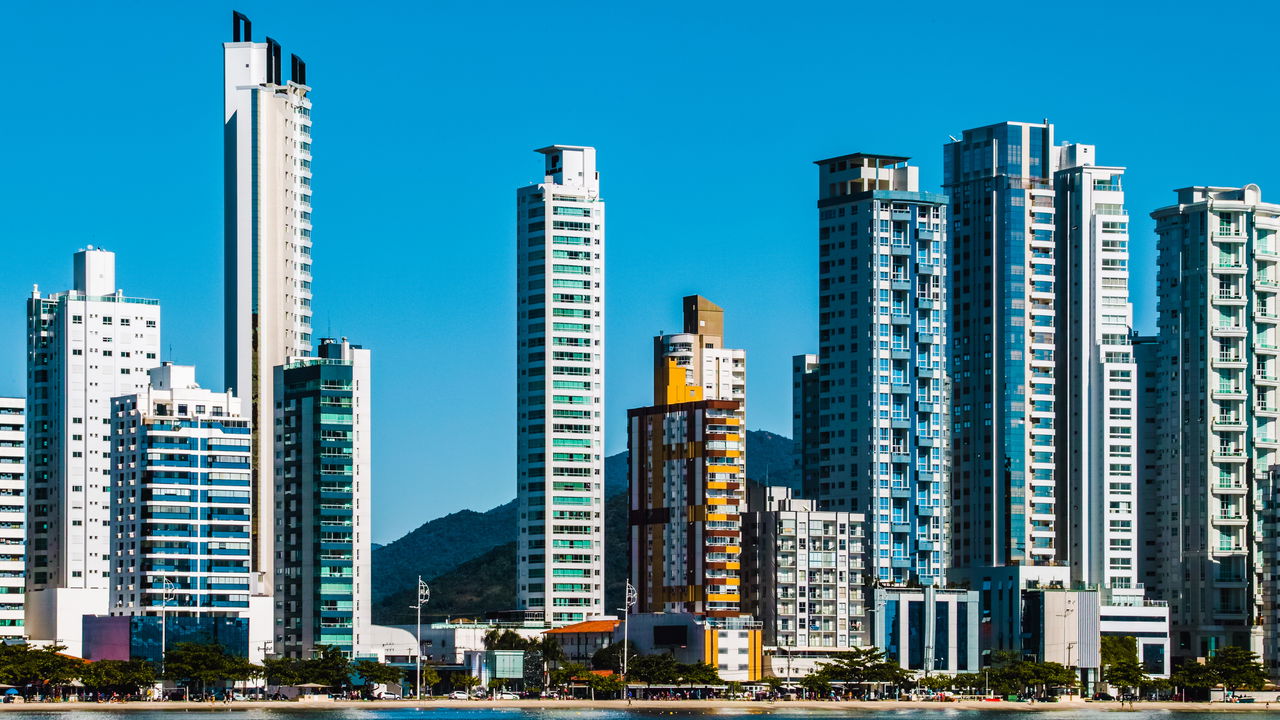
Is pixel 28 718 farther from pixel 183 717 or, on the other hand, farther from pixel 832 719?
pixel 832 719

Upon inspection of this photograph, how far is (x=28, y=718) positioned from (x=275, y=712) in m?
20.9

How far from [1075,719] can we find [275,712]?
2545 inches

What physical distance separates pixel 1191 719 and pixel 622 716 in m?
46.5

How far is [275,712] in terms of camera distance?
19800 cm

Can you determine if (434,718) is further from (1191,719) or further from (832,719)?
(1191,719)

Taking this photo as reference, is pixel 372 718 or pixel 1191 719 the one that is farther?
pixel 1191 719

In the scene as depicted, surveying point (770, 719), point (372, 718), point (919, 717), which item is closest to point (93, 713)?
point (372, 718)

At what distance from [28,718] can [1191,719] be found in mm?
92066

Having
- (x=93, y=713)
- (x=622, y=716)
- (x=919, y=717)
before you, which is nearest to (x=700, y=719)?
(x=622, y=716)

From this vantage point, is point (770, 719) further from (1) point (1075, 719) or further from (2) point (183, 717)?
(2) point (183, 717)

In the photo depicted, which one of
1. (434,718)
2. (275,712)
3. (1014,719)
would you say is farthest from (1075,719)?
(275,712)

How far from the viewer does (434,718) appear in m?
194

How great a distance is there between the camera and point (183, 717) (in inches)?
7485

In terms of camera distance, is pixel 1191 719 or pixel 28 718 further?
pixel 1191 719
